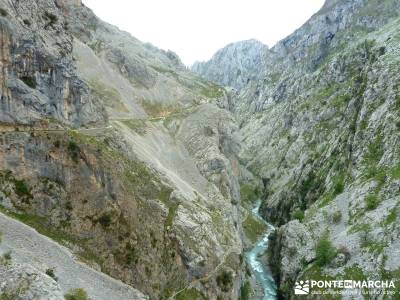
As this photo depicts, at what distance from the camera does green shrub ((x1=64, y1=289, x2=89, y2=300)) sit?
158 ft

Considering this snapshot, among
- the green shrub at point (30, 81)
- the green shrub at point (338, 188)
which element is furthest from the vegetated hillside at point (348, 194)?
the green shrub at point (30, 81)

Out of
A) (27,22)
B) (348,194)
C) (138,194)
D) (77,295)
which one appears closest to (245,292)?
(348,194)

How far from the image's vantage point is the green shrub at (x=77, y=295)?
48.1m

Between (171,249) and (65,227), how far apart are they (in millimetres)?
19573

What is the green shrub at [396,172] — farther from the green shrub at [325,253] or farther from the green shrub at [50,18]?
the green shrub at [50,18]

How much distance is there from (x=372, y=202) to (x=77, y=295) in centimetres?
5912

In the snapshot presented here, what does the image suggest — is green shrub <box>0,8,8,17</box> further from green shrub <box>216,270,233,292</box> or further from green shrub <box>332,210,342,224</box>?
green shrub <box>332,210,342,224</box>

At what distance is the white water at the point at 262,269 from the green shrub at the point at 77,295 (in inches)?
2018

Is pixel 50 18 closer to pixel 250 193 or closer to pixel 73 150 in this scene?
pixel 73 150

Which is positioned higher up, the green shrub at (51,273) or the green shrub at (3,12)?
the green shrub at (3,12)

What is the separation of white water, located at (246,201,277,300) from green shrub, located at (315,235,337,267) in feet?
55.7

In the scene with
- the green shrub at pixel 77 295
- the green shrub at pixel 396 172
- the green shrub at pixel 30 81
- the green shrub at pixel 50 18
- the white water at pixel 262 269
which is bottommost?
the green shrub at pixel 77 295

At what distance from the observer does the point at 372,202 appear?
83.1m

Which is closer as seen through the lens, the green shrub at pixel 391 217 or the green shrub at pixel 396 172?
the green shrub at pixel 391 217
